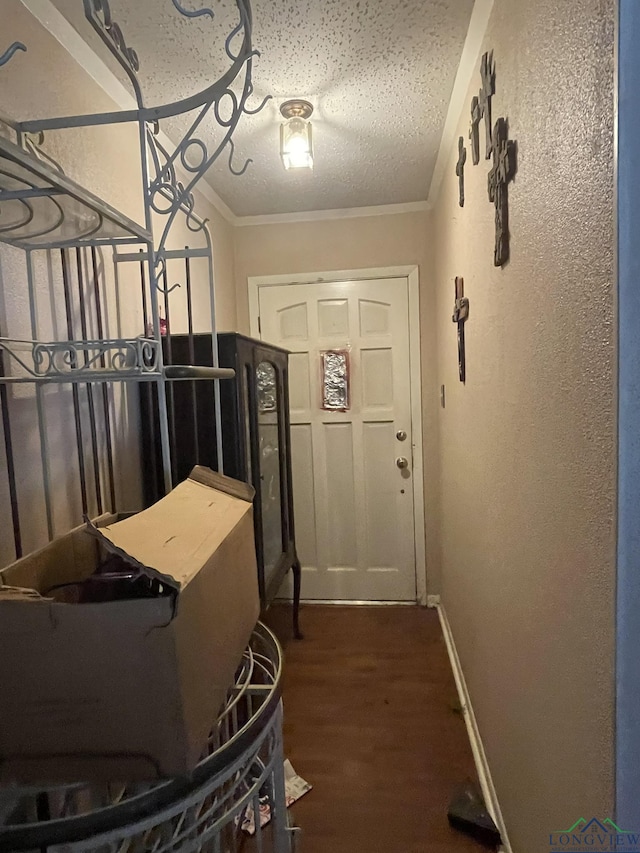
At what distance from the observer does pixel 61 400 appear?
1396 millimetres

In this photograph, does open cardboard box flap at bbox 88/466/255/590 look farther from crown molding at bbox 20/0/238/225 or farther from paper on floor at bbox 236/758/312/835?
crown molding at bbox 20/0/238/225

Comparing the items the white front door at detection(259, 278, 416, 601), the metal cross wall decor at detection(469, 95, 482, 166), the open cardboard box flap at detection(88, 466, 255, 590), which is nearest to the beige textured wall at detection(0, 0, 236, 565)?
the open cardboard box flap at detection(88, 466, 255, 590)

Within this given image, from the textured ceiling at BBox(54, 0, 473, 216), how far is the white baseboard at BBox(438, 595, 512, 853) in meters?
2.24

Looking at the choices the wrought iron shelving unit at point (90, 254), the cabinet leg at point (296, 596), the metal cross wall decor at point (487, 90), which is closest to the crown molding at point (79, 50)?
the wrought iron shelving unit at point (90, 254)

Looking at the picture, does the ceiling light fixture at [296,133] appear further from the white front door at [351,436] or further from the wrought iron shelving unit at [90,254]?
the white front door at [351,436]

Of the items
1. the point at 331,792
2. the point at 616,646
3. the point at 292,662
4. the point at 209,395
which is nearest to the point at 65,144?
the point at 209,395

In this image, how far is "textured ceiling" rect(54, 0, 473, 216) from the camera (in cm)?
143

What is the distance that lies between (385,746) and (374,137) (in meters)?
2.37

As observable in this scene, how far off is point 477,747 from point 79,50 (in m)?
2.52

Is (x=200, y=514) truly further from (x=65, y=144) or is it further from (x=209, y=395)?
(x=65, y=144)

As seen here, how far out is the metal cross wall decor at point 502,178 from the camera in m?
1.24

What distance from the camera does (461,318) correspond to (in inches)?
79.2

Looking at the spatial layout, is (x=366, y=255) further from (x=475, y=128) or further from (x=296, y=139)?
(x=475, y=128)

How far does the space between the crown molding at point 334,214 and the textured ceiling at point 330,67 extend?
0.48 m
